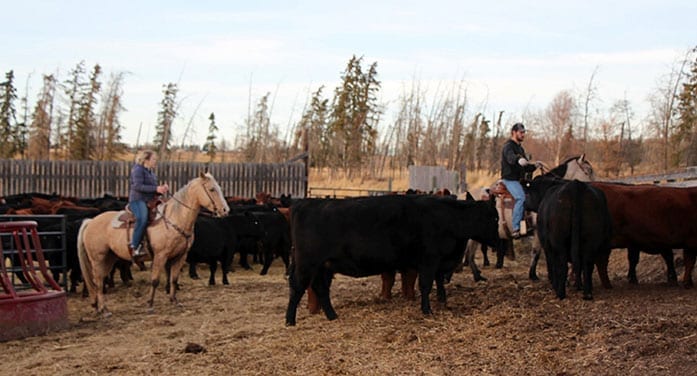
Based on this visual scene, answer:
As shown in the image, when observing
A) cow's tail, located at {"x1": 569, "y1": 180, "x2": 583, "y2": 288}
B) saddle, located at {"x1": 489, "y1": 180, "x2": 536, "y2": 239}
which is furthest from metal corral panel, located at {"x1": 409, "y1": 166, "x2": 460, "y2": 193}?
cow's tail, located at {"x1": 569, "y1": 180, "x2": 583, "y2": 288}

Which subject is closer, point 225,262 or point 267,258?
point 225,262

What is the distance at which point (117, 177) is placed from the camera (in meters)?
34.6

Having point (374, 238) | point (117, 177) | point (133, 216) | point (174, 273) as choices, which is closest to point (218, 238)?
point (174, 273)

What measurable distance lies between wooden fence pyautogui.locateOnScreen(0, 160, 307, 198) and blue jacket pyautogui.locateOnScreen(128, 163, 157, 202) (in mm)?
22160

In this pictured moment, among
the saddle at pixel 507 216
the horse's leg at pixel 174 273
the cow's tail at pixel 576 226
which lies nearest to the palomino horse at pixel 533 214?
the saddle at pixel 507 216

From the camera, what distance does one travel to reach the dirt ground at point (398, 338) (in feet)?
23.6

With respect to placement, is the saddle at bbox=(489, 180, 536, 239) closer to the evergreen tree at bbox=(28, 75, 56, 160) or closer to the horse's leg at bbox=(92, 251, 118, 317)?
the horse's leg at bbox=(92, 251, 118, 317)

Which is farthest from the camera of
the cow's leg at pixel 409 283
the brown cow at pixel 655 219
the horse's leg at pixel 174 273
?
the horse's leg at pixel 174 273

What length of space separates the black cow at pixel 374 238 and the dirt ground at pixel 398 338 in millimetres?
555

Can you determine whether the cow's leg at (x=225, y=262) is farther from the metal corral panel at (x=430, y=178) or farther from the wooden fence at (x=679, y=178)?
the metal corral panel at (x=430, y=178)

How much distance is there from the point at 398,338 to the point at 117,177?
28.1 metres

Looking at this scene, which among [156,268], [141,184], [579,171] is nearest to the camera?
[141,184]

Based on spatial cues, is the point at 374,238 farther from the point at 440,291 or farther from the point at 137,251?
the point at 137,251

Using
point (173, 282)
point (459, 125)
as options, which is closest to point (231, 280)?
point (173, 282)
